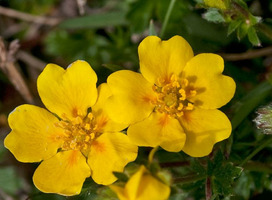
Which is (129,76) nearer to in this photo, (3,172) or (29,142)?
(29,142)

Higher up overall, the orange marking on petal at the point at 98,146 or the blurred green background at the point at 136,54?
the orange marking on petal at the point at 98,146

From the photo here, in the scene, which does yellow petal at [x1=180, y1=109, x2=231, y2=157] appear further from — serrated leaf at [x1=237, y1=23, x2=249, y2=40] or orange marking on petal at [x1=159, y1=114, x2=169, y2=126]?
serrated leaf at [x1=237, y1=23, x2=249, y2=40]

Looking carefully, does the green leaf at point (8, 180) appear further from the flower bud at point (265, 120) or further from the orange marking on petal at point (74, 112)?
the flower bud at point (265, 120)

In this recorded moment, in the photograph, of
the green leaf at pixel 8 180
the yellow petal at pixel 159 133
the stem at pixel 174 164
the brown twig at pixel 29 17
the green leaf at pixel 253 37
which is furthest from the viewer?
the brown twig at pixel 29 17

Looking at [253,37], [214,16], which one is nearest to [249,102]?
[253,37]

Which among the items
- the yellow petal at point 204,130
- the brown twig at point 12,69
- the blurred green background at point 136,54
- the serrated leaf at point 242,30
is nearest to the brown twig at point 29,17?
the blurred green background at point 136,54
